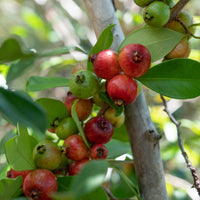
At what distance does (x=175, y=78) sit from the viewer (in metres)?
0.73

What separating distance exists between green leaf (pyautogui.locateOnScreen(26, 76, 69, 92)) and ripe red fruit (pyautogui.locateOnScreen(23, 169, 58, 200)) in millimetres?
231

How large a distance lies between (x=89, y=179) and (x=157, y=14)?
0.45 metres

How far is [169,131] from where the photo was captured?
1418mm

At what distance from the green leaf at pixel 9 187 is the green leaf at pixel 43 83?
0.24m

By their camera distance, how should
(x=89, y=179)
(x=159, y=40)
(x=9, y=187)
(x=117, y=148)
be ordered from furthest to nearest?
(x=117, y=148), (x=159, y=40), (x=9, y=187), (x=89, y=179)

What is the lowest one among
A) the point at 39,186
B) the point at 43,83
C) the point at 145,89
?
the point at 145,89

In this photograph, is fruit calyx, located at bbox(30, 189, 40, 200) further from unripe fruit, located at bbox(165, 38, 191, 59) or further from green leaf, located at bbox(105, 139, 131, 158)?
unripe fruit, located at bbox(165, 38, 191, 59)

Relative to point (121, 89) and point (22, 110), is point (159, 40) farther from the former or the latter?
point (22, 110)

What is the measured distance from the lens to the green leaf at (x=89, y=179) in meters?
0.38

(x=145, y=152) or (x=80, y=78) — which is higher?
(x=80, y=78)

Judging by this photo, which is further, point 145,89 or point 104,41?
point 145,89

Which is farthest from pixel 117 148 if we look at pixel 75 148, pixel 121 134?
pixel 75 148

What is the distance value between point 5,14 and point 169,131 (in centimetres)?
380

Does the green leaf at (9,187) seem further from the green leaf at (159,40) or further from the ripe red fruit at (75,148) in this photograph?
the green leaf at (159,40)
